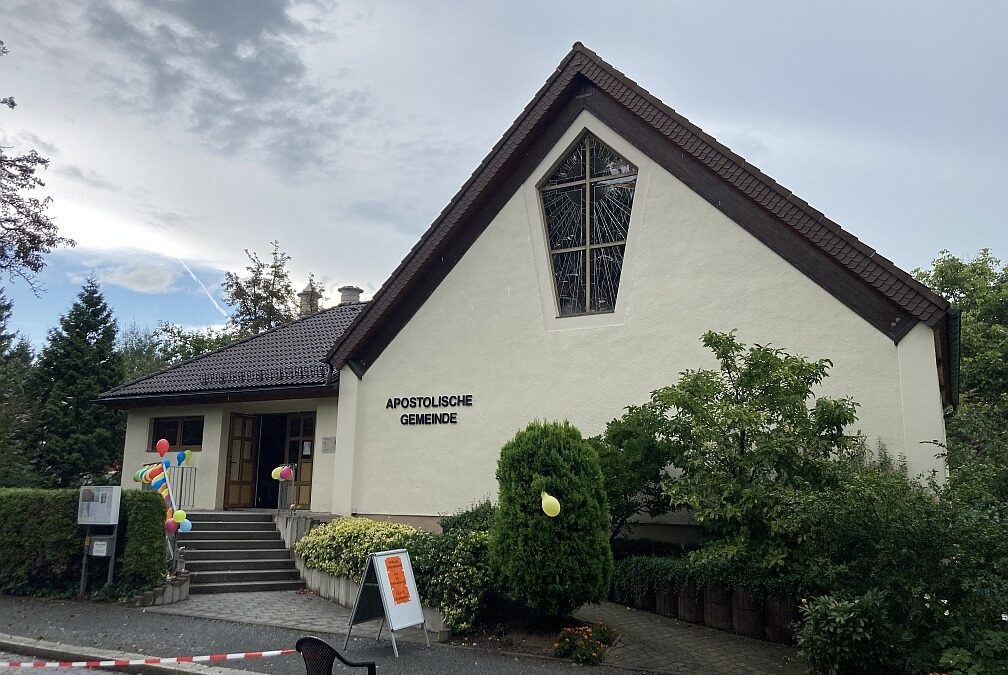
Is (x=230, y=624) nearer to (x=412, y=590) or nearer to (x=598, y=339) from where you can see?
(x=412, y=590)

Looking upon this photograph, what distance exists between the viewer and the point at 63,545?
503 inches

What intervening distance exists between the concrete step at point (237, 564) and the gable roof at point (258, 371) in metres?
3.71

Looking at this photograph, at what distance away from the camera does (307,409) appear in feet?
59.0

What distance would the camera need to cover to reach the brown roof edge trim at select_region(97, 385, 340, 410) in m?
16.6

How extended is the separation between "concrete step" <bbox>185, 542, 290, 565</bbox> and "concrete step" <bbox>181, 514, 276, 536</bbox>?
73 cm

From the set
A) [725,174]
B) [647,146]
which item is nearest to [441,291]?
[647,146]

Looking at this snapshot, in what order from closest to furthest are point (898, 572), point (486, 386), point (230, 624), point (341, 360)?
point (898, 572), point (230, 624), point (486, 386), point (341, 360)

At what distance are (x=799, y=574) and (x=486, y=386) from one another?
6944 millimetres

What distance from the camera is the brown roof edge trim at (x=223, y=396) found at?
16.6 meters

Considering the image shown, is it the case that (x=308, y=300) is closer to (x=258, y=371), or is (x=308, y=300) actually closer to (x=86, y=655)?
(x=258, y=371)

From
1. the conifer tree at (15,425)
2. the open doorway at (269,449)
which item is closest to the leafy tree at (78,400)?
the conifer tree at (15,425)

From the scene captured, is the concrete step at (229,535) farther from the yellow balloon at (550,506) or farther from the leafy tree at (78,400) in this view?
the leafy tree at (78,400)

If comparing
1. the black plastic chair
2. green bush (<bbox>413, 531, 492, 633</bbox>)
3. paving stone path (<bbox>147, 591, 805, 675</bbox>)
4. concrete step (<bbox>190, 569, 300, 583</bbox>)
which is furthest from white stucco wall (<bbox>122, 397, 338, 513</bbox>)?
the black plastic chair

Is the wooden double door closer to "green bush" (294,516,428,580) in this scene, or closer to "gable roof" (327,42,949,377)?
"gable roof" (327,42,949,377)
